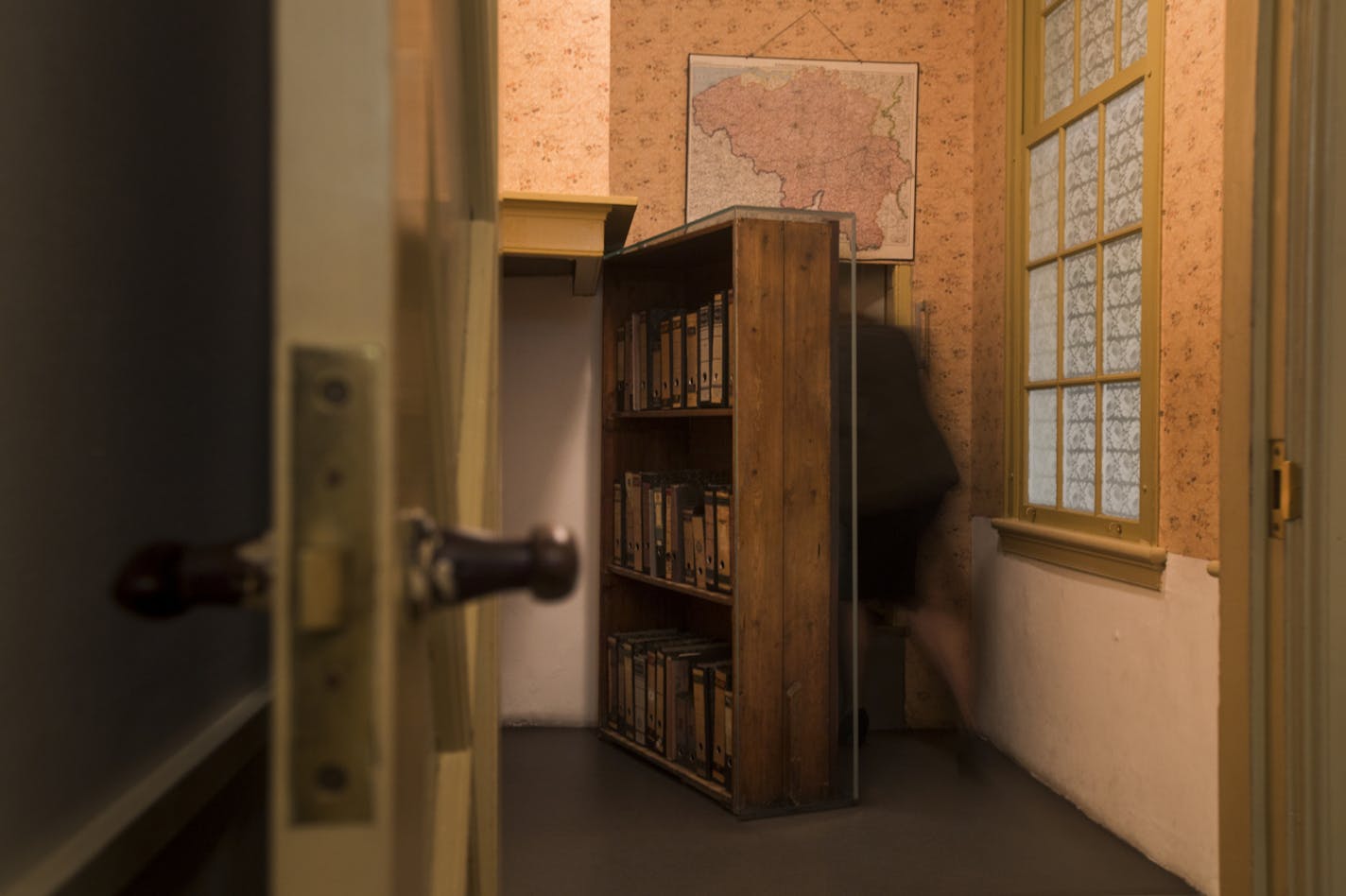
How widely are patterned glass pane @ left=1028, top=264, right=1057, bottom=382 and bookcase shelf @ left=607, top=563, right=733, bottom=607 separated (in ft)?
4.54

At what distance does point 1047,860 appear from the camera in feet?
9.26

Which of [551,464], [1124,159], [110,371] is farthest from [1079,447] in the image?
[110,371]

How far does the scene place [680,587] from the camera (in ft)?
11.5

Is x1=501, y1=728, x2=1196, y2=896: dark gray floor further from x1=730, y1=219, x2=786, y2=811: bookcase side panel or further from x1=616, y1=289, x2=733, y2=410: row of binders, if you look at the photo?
x1=616, y1=289, x2=733, y2=410: row of binders

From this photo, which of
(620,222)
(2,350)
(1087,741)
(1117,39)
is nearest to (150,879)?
(2,350)

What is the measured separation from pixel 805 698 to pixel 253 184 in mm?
2403

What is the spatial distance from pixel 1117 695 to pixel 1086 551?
44 cm

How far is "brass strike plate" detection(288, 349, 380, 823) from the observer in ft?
1.35

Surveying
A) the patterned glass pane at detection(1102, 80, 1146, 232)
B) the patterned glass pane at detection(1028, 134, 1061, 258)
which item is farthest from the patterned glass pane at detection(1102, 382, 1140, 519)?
the patterned glass pane at detection(1028, 134, 1061, 258)

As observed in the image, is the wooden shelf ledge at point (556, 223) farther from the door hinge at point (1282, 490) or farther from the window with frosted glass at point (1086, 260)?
the door hinge at point (1282, 490)

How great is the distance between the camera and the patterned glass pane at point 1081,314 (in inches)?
132

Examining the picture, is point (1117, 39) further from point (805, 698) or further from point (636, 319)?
point (805, 698)

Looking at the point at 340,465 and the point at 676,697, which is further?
the point at 676,697

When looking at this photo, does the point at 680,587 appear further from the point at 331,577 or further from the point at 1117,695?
the point at 331,577
